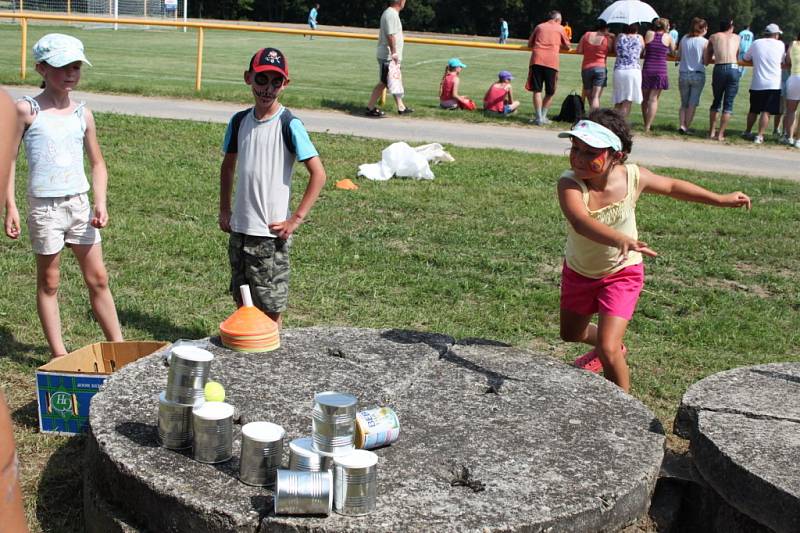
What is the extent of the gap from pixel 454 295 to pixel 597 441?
312 cm

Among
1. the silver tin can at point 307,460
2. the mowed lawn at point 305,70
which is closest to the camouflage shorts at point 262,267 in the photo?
the silver tin can at point 307,460

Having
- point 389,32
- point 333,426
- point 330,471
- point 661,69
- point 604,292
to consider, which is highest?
point 389,32

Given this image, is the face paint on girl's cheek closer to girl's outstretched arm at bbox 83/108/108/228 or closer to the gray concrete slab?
girl's outstretched arm at bbox 83/108/108/228

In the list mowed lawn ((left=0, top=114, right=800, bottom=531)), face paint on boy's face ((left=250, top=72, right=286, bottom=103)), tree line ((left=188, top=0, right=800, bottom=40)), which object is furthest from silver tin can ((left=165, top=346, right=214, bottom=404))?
tree line ((left=188, top=0, right=800, bottom=40))

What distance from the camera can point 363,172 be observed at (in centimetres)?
1052

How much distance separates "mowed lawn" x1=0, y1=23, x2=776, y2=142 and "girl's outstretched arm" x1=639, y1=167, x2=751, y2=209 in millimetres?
11082

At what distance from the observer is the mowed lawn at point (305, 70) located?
56.3ft

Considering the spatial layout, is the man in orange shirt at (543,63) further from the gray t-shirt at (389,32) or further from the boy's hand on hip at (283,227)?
the boy's hand on hip at (283,227)

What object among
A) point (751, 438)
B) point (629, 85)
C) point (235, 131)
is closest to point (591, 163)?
point (751, 438)

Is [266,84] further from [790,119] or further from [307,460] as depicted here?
[790,119]

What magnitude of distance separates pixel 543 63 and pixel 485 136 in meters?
2.08

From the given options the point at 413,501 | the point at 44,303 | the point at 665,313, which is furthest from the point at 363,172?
the point at 413,501

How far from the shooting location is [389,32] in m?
15.3

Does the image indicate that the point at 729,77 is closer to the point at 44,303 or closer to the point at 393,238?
the point at 393,238
